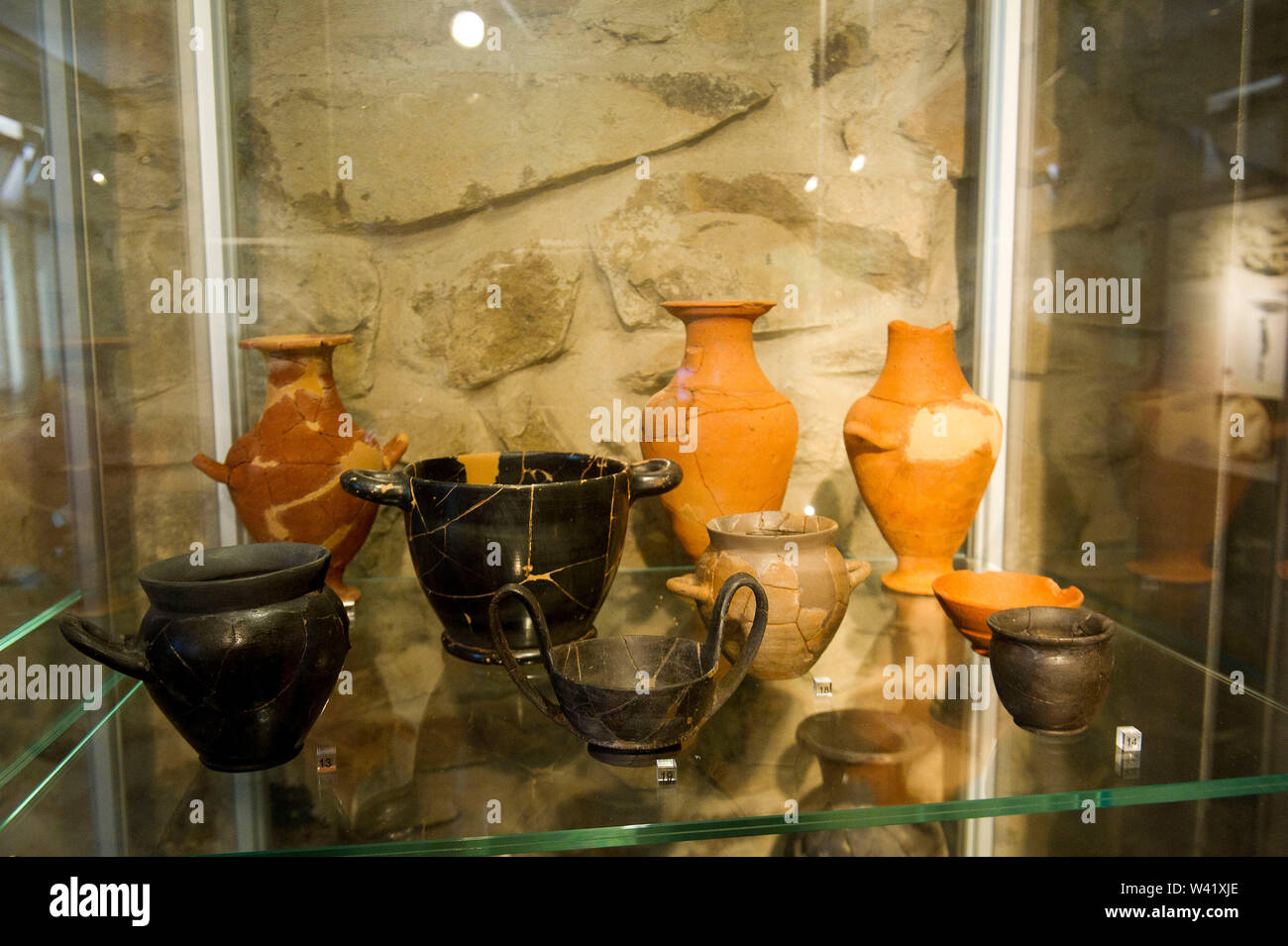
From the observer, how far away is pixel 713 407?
1.18 metres

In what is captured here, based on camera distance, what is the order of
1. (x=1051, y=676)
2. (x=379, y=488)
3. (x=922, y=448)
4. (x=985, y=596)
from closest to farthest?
1. (x=1051, y=676)
2. (x=379, y=488)
3. (x=985, y=596)
4. (x=922, y=448)

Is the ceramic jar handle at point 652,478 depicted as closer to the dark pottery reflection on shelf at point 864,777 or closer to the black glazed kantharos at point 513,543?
the black glazed kantharos at point 513,543

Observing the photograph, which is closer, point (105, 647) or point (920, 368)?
point (105, 647)

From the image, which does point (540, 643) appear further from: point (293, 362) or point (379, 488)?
point (293, 362)

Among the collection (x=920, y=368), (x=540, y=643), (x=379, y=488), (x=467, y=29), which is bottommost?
(x=540, y=643)

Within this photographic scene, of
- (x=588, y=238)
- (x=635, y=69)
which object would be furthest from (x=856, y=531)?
(x=635, y=69)

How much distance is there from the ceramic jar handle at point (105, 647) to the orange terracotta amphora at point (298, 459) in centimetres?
32

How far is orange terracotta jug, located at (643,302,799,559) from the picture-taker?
1.18 m

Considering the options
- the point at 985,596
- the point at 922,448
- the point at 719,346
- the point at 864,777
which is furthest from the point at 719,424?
the point at 864,777

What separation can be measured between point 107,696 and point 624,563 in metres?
0.64

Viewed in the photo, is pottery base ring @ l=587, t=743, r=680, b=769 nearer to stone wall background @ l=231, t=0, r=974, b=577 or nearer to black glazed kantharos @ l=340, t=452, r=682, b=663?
black glazed kantharos @ l=340, t=452, r=682, b=663

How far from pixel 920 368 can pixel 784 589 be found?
0.41 m

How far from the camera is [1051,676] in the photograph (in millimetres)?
872

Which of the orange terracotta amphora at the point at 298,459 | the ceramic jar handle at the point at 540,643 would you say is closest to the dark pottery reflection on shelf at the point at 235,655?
the ceramic jar handle at the point at 540,643
